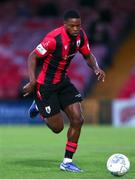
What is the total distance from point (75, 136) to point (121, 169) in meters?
1.22

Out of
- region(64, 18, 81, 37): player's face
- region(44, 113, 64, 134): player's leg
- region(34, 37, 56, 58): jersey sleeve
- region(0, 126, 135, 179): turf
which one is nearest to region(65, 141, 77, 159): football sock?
region(0, 126, 135, 179): turf

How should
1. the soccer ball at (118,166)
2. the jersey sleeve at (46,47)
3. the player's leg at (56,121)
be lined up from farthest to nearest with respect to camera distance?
the player's leg at (56,121) → the jersey sleeve at (46,47) → the soccer ball at (118,166)

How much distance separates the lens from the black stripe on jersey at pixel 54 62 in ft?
35.1

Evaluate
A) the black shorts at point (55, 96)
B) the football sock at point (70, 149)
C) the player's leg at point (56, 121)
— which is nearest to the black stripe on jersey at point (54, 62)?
the black shorts at point (55, 96)

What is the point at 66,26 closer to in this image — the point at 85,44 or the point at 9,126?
the point at 85,44

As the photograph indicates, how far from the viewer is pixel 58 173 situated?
10180mm

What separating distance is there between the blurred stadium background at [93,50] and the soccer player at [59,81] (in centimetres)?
1474

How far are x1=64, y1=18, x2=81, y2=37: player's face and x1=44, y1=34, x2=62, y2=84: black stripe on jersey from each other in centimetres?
26

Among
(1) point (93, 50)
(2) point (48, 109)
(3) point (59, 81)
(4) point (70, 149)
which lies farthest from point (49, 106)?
(1) point (93, 50)

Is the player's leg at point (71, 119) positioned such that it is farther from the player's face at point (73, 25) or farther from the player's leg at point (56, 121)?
the player's face at point (73, 25)

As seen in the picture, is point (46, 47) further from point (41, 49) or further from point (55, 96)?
point (55, 96)

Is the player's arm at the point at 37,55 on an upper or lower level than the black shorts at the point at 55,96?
upper

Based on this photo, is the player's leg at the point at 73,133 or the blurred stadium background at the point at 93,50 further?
the blurred stadium background at the point at 93,50

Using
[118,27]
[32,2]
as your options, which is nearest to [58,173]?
[118,27]
